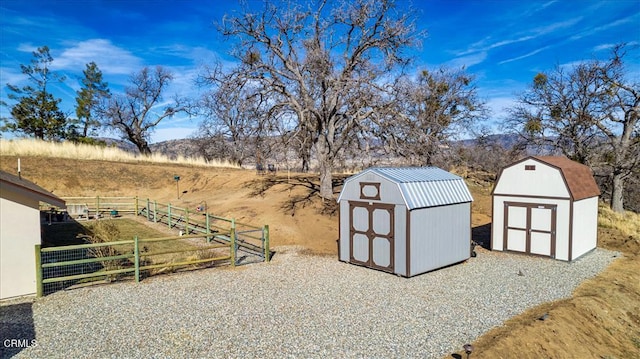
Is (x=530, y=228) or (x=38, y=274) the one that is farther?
(x=530, y=228)

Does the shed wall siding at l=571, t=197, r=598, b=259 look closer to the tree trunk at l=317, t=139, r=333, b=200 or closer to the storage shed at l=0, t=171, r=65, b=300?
the tree trunk at l=317, t=139, r=333, b=200

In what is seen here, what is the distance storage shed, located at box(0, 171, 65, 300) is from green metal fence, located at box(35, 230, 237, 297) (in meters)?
0.32

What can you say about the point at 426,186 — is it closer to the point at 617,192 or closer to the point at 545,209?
the point at 545,209

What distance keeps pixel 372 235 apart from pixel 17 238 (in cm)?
930

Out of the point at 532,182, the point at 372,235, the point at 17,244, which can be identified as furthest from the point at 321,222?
the point at 17,244

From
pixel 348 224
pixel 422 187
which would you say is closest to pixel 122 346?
pixel 348 224

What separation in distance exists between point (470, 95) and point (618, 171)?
1120 centimetres

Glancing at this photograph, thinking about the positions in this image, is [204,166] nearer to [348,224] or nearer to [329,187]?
[329,187]

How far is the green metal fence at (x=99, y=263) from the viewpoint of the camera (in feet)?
30.0

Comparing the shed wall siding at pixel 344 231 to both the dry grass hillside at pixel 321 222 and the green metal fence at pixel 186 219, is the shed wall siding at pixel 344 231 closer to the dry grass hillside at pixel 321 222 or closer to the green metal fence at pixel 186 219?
the dry grass hillside at pixel 321 222

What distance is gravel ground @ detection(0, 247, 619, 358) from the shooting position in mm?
6641

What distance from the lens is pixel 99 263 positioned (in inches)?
460

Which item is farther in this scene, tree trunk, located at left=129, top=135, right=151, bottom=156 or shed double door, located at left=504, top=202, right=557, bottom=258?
tree trunk, located at left=129, top=135, right=151, bottom=156

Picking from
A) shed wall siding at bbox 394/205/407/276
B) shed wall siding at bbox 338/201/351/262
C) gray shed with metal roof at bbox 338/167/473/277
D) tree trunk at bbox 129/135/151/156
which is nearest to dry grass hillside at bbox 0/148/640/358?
shed wall siding at bbox 338/201/351/262
